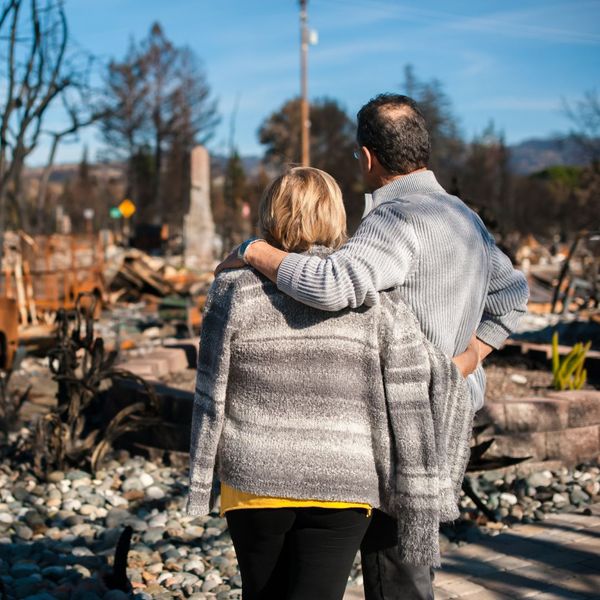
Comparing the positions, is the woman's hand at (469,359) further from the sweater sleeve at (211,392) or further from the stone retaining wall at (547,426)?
the stone retaining wall at (547,426)

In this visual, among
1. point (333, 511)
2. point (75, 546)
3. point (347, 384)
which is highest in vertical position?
point (347, 384)

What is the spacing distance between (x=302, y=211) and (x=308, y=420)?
0.49m

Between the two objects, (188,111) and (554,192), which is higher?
(188,111)

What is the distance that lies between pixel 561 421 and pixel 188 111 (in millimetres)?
41620

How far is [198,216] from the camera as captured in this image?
24688mm

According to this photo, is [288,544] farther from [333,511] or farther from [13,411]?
[13,411]

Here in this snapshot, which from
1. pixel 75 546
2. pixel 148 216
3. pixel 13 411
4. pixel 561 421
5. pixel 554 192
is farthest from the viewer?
pixel 148 216

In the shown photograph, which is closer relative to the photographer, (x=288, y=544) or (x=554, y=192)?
(x=288, y=544)

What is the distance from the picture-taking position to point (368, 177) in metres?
2.33

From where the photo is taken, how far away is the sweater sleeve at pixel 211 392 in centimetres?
204

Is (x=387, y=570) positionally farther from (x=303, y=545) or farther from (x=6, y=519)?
(x=6, y=519)

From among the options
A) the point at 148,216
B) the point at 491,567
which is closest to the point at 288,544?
the point at 491,567

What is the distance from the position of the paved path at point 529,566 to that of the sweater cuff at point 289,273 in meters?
1.66

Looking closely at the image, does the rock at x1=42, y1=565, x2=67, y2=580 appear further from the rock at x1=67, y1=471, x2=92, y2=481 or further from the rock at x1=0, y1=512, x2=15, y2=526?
the rock at x1=67, y1=471, x2=92, y2=481
